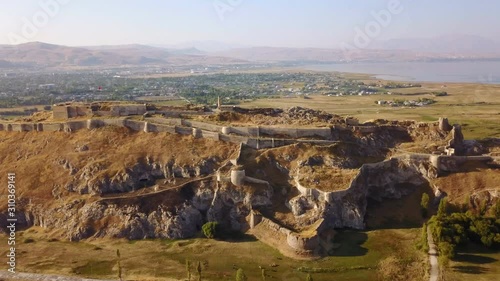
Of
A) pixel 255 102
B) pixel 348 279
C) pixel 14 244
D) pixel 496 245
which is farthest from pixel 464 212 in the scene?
pixel 255 102

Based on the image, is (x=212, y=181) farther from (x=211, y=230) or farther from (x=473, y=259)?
(x=473, y=259)

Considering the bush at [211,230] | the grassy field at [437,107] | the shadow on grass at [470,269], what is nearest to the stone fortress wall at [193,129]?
the bush at [211,230]

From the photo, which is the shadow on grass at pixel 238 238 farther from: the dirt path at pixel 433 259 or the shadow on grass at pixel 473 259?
the shadow on grass at pixel 473 259

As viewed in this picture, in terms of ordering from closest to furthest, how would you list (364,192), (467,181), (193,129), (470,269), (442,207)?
1. (470,269)
2. (442,207)
3. (364,192)
4. (467,181)
5. (193,129)

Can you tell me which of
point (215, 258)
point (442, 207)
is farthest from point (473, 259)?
point (215, 258)

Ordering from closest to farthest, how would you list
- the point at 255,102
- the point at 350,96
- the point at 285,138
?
1. the point at 285,138
2. the point at 255,102
3. the point at 350,96

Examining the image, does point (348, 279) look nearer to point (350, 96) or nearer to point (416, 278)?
point (416, 278)
